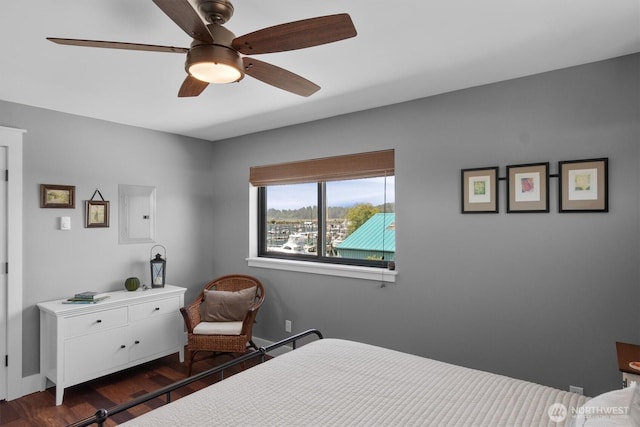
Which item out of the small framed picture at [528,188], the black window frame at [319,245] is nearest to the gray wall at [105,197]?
the black window frame at [319,245]

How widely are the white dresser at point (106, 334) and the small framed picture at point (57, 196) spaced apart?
2.76 feet

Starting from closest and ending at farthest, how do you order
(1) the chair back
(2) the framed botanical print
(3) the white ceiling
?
(3) the white ceiling → (2) the framed botanical print → (1) the chair back

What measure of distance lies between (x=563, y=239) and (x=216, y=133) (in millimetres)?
3425

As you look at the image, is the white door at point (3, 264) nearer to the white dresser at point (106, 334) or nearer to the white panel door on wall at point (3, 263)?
the white panel door on wall at point (3, 263)

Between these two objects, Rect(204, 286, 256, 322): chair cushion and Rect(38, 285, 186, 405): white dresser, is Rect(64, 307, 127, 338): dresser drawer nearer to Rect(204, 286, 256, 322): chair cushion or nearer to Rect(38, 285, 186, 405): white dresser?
Rect(38, 285, 186, 405): white dresser

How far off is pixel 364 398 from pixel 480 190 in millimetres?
1716

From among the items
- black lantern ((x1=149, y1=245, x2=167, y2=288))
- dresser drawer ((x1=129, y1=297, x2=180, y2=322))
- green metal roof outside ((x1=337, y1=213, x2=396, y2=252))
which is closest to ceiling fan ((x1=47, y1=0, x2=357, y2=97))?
green metal roof outside ((x1=337, y1=213, x2=396, y2=252))

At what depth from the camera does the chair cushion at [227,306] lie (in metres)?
3.66

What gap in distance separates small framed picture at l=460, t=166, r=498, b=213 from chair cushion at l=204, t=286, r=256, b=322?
2208 millimetres

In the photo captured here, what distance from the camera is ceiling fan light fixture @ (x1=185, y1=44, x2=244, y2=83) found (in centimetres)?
149

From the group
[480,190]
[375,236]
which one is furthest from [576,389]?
[375,236]

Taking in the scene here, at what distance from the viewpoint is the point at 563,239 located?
2.39 m

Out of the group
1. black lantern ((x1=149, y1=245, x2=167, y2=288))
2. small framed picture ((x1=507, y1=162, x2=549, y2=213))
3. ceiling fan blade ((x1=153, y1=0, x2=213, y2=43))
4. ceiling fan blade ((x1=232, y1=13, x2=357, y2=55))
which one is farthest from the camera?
black lantern ((x1=149, y1=245, x2=167, y2=288))

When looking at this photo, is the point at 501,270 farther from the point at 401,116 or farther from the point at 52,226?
the point at 52,226
